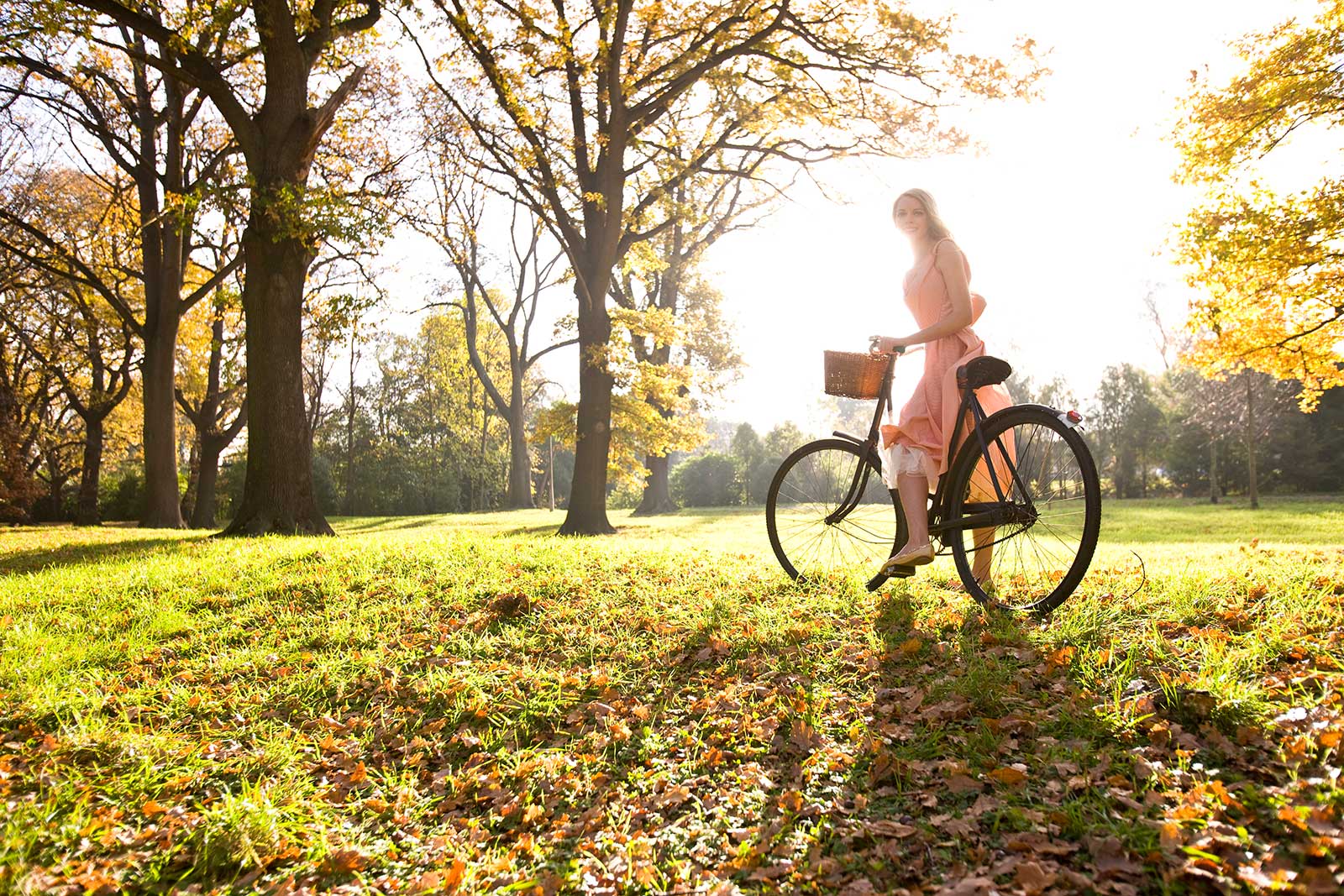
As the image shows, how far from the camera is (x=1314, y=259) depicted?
972 centimetres

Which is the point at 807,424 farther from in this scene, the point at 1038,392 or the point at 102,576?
the point at 102,576

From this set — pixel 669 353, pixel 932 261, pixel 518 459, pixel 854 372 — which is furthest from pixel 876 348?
pixel 518 459

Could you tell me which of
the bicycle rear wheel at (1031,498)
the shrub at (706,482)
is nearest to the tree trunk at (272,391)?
the bicycle rear wheel at (1031,498)

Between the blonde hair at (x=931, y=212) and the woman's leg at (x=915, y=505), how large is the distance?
4.21 feet

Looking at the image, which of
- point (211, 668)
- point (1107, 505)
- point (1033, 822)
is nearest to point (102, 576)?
point (211, 668)

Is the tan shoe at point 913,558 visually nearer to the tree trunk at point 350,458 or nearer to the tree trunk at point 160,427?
the tree trunk at point 160,427

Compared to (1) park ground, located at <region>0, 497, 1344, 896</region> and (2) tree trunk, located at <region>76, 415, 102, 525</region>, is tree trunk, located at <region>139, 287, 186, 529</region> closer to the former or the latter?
(2) tree trunk, located at <region>76, 415, 102, 525</region>

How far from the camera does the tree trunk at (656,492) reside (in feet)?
88.9

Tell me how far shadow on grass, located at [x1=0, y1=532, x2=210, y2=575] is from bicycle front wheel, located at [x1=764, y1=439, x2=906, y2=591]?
6005 mm

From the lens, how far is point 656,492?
2762 cm

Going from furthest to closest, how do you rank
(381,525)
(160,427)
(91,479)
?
(381,525) → (91,479) → (160,427)

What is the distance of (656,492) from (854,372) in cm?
2372

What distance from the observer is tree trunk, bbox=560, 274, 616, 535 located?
13.1 meters

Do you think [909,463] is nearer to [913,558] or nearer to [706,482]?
[913,558]
